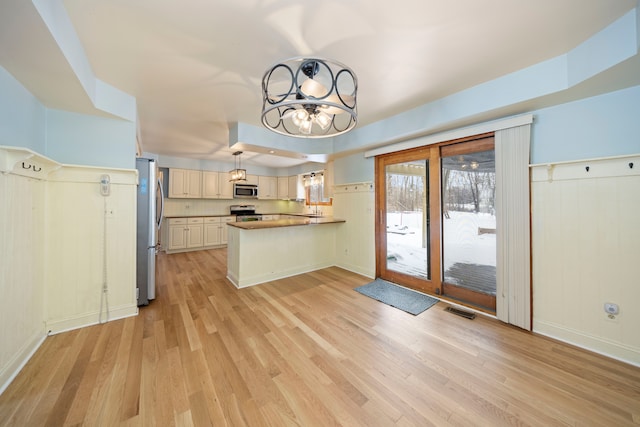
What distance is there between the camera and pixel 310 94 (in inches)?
65.5

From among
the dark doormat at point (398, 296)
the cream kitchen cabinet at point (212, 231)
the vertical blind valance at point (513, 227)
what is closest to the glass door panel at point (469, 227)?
the vertical blind valance at point (513, 227)

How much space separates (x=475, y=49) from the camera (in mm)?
1854

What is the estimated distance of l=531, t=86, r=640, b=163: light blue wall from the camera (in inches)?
72.1

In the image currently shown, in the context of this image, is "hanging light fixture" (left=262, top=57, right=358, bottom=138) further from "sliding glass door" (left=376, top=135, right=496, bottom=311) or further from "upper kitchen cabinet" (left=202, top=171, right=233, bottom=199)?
"upper kitchen cabinet" (left=202, top=171, right=233, bottom=199)

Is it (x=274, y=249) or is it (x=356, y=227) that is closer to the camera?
(x=274, y=249)

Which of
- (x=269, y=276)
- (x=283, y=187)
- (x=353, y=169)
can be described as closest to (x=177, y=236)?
(x=283, y=187)

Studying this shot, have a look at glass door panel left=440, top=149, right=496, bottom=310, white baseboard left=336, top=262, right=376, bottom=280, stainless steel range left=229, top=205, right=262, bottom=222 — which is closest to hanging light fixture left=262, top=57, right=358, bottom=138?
glass door panel left=440, top=149, right=496, bottom=310

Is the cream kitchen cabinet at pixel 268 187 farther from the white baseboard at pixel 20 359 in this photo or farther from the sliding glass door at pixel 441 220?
the white baseboard at pixel 20 359

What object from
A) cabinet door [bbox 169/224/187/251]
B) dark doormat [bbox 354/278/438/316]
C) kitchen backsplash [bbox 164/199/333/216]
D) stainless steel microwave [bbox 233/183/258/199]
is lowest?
dark doormat [bbox 354/278/438/316]

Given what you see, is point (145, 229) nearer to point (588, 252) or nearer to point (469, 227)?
point (469, 227)

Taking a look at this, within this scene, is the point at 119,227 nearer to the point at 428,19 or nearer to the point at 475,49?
the point at 428,19

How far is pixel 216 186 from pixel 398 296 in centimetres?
575

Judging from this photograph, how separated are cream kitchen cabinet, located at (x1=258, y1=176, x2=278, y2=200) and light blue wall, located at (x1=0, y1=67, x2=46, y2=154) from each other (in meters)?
5.26

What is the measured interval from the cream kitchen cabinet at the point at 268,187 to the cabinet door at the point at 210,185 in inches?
51.7
